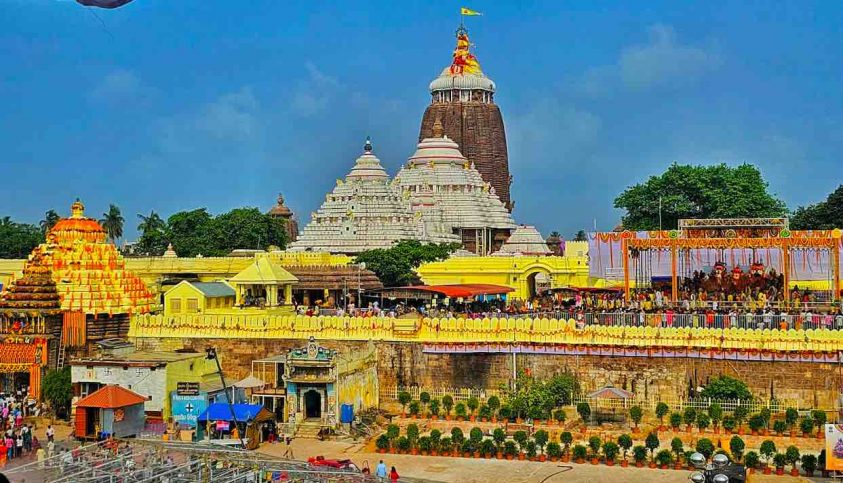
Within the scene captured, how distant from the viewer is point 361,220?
226 feet

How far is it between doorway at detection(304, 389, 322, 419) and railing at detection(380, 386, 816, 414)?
4257 millimetres

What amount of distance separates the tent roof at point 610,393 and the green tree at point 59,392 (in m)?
16.1

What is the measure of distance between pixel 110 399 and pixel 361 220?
38.0m

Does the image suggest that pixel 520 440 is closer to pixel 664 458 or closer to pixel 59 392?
pixel 664 458

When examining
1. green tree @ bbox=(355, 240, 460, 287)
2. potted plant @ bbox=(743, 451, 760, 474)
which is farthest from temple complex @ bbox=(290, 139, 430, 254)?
potted plant @ bbox=(743, 451, 760, 474)

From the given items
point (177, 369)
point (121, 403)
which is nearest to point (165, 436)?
point (121, 403)

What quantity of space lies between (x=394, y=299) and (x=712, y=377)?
802 inches

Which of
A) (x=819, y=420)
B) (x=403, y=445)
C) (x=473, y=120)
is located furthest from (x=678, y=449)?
(x=473, y=120)

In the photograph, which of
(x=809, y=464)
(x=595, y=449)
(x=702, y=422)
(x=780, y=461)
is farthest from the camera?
(x=702, y=422)

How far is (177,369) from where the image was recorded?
35312 millimetres

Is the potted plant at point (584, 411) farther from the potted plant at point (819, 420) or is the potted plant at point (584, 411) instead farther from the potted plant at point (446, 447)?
the potted plant at point (819, 420)

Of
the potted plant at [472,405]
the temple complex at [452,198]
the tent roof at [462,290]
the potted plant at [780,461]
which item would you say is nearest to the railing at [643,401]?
the potted plant at [472,405]

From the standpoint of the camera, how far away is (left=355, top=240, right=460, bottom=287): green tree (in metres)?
59.2

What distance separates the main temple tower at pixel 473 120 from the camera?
307 feet
